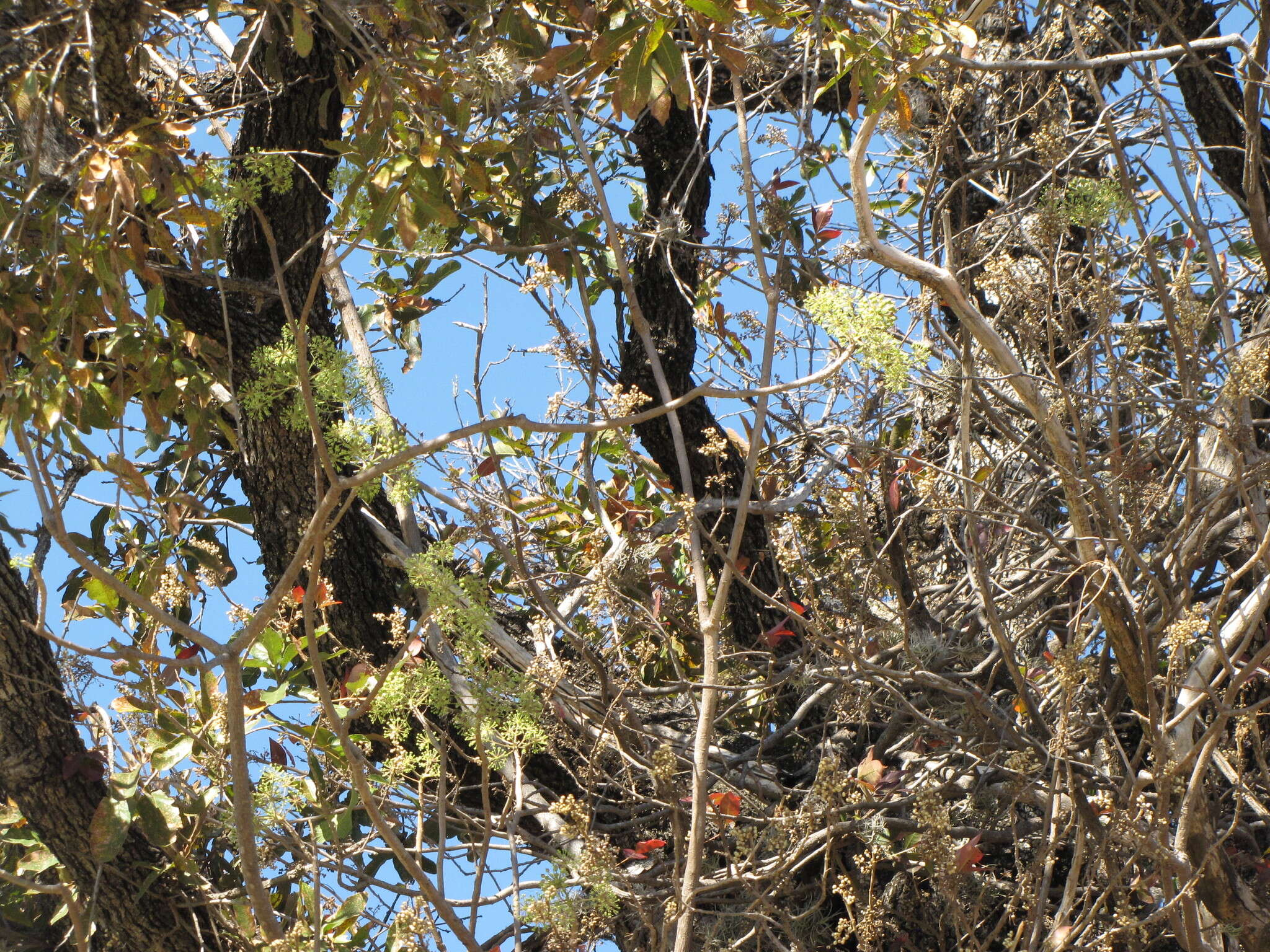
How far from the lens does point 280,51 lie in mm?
2881

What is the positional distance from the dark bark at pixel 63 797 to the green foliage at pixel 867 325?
1803 mm

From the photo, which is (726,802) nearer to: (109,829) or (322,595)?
(322,595)

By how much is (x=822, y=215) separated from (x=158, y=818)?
2.27 metres

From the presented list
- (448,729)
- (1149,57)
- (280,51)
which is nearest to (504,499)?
(448,729)

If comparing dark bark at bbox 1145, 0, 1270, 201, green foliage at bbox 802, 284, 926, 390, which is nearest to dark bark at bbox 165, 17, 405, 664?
green foliage at bbox 802, 284, 926, 390

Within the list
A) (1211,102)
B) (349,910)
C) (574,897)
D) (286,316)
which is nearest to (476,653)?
(574,897)

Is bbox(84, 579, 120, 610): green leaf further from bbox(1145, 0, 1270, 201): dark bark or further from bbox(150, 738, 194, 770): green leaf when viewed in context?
bbox(1145, 0, 1270, 201): dark bark

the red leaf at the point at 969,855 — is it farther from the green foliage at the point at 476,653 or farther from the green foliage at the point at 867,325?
the green foliage at the point at 867,325

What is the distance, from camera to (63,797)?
7.72ft

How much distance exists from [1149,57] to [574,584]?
199 cm

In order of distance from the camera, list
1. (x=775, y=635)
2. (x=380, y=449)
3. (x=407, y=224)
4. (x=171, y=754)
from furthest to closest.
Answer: (x=775, y=635) < (x=171, y=754) < (x=407, y=224) < (x=380, y=449)

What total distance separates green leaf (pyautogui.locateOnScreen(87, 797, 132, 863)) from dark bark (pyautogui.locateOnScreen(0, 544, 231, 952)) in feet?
0.09

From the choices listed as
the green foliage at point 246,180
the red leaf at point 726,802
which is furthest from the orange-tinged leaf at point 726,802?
the green foliage at point 246,180

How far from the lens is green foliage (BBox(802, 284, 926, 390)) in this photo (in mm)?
1409
